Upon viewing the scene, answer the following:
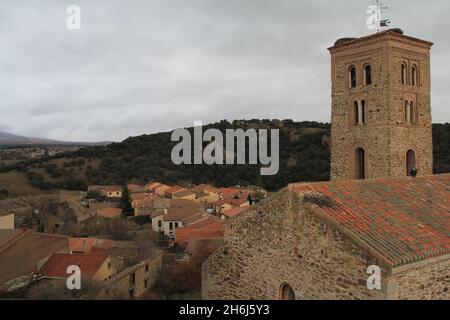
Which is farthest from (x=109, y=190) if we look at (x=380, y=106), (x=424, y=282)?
(x=424, y=282)

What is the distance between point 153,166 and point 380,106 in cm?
5773

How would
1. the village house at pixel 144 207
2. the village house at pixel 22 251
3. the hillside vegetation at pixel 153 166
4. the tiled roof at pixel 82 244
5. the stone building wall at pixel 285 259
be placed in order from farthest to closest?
the hillside vegetation at pixel 153 166
the village house at pixel 144 207
the tiled roof at pixel 82 244
the village house at pixel 22 251
the stone building wall at pixel 285 259

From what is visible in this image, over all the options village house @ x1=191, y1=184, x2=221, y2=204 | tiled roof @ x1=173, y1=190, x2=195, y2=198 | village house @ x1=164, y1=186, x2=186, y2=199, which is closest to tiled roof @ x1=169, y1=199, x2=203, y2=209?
tiled roof @ x1=173, y1=190, x2=195, y2=198

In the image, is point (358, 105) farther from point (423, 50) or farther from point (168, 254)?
point (168, 254)

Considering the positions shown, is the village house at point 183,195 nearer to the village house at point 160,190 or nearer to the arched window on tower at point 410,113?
the village house at point 160,190

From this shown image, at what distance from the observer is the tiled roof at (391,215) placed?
6.84 metres

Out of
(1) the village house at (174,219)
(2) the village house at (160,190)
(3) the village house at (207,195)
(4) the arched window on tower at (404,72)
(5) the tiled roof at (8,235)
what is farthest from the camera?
(2) the village house at (160,190)

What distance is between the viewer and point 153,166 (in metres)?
70.3

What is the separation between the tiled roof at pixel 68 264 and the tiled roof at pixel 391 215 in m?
17.2

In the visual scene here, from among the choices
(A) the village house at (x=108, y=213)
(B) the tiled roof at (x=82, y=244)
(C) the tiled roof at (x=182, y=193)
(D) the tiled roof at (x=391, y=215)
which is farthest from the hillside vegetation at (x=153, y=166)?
(D) the tiled roof at (x=391, y=215)

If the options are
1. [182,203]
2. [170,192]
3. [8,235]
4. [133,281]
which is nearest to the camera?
[133,281]

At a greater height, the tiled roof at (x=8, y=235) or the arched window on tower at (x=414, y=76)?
the arched window on tower at (x=414, y=76)

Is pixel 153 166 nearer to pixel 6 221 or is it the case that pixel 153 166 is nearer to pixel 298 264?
pixel 6 221

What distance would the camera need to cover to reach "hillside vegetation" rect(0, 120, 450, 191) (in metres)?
56.1
